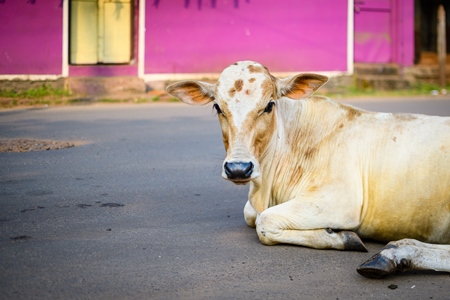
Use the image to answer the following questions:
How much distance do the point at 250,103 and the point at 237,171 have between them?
0.61 m

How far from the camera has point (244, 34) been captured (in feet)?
62.8

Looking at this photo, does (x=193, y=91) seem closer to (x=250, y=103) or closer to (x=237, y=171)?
(x=250, y=103)

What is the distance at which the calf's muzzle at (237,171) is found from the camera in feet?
16.2

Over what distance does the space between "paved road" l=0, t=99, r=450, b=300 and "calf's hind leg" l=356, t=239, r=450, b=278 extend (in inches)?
2.5

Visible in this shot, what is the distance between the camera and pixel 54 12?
16781mm

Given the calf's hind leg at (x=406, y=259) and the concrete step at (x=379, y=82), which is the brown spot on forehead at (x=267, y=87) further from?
the concrete step at (x=379, y=82)

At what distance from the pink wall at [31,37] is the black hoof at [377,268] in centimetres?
1316

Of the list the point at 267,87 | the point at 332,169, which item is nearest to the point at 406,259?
the point at 332,169

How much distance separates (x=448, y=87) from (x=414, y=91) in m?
1.83

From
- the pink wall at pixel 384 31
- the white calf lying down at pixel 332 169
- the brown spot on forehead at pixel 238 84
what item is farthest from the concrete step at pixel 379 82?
the brown spot on forehead at pixel 238 84

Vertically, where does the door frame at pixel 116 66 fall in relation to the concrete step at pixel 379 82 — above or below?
above

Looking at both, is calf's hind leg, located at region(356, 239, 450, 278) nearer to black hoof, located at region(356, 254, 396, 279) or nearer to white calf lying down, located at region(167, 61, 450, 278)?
black hoof, located at region(356, 254, 396, 279)

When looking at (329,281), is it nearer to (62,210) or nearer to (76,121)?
(62,210)

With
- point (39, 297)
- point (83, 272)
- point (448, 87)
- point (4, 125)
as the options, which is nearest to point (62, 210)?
point (83, 272)
